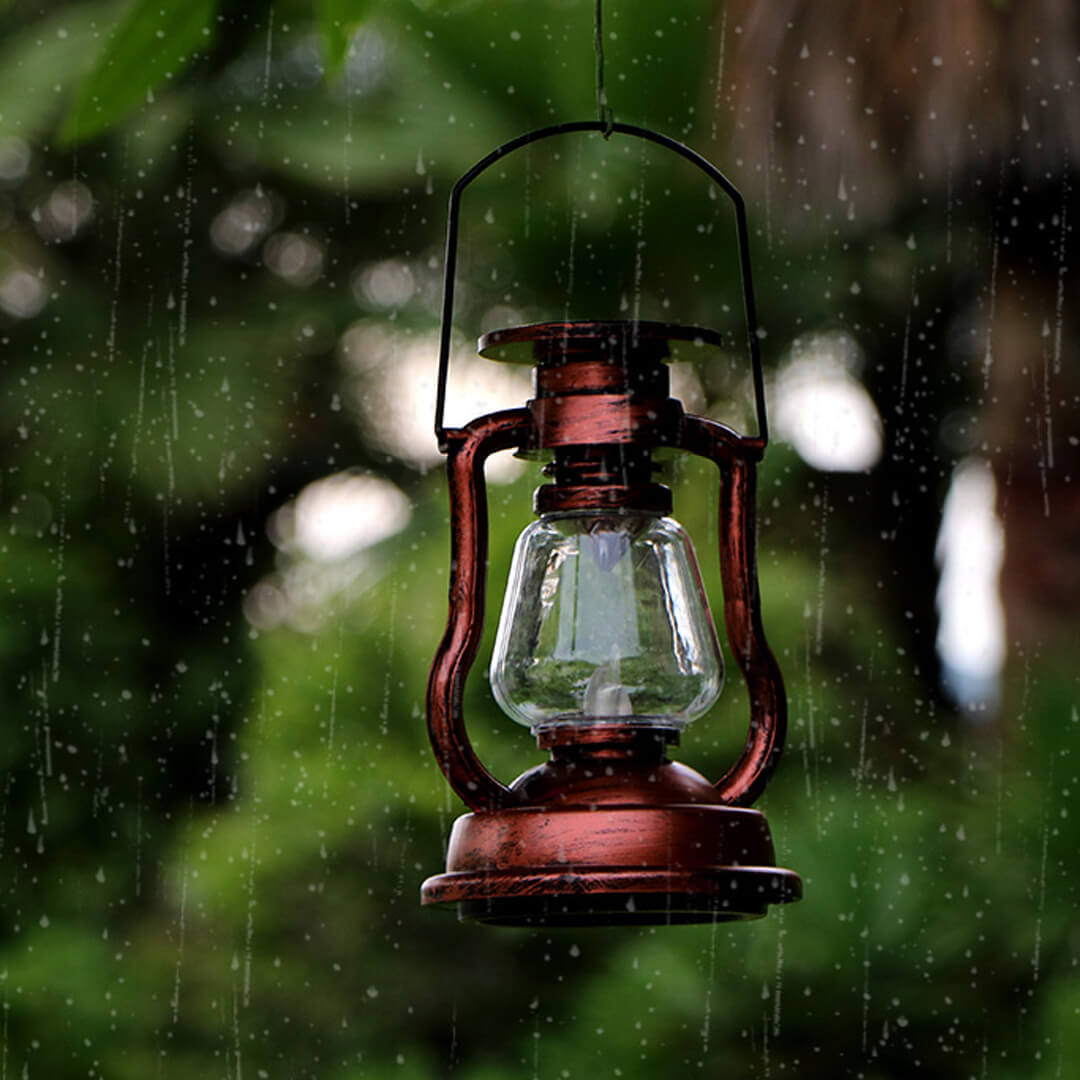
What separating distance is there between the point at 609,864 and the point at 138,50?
31.0 inches

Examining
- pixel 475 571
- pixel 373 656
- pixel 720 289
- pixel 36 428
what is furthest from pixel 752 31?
pixel 475 571

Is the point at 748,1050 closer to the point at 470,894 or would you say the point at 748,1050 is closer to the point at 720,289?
the point at 470,894

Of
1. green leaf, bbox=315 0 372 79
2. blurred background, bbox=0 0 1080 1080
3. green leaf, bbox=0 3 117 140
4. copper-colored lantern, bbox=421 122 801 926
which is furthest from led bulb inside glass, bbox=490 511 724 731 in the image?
green leaf, bbox=0 3 117 140

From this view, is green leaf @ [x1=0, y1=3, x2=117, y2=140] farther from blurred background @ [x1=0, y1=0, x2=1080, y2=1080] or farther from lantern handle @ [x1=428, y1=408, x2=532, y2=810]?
lantern handle @ [x1=428, y1=408, x2=532, y2=810]

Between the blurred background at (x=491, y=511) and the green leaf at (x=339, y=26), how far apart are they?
1711mm

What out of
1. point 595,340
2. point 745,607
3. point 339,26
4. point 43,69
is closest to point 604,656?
point 745,607

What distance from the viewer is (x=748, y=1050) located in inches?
128

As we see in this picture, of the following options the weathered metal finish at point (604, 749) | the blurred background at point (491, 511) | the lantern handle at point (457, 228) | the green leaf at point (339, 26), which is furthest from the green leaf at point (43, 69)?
the weathered metal finish at point (604, 749)

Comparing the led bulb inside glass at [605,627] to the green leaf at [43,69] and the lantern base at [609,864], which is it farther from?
the green leaf at [43,69]

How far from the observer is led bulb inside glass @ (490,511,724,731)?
4.29 feet

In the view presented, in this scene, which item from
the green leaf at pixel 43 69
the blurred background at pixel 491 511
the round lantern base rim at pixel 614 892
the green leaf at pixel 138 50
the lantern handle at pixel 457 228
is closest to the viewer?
the round lantern base rim at pixel 614 892

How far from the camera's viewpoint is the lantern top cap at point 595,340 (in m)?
1.25

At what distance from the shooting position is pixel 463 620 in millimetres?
1206

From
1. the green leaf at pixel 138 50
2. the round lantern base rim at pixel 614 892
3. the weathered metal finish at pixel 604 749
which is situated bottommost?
the round lantern base rim at pixel 614 892
